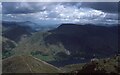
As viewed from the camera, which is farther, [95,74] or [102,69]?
[102,69]

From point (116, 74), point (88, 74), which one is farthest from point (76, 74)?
point (116, 74)

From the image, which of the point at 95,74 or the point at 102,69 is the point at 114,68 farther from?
the point at 95,74

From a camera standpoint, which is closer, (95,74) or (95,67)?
(95,74)

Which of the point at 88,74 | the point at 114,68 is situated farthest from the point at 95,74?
the point at 114,68

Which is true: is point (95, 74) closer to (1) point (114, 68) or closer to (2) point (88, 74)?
(2) point (88, 74)

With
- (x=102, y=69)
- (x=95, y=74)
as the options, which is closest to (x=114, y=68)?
(x=102, y=69)

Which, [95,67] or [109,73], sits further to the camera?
[95,67]

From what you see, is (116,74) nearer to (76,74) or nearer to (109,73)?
(109,73)

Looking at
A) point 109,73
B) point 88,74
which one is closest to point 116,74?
point 109,73
